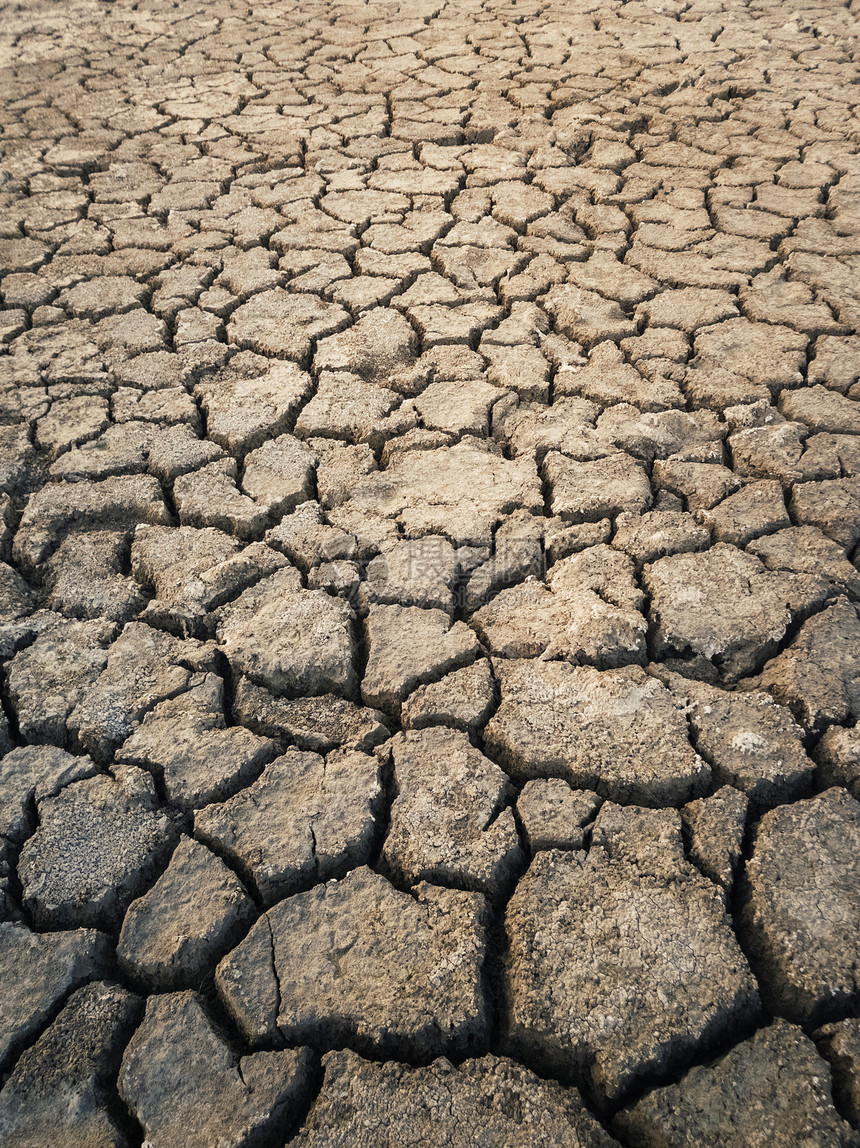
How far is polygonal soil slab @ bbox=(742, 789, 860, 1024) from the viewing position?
103cm

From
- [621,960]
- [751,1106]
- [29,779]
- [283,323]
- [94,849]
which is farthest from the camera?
[283,323]

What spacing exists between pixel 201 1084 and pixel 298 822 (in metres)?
0.38

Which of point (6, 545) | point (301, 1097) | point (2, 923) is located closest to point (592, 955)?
point (301, 1097)

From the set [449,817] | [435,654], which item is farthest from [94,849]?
[435,654]

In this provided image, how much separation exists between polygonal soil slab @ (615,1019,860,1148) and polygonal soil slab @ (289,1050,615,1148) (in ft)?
0.25

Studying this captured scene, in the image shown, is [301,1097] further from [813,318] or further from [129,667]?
[813,318]

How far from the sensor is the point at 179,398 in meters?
2.25

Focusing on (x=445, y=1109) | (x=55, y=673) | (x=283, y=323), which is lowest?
(x=445, y=1109)

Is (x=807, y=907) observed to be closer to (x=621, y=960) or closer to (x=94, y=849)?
(x=621, y=960)

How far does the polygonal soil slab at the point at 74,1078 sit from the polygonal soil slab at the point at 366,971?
0.15 meters

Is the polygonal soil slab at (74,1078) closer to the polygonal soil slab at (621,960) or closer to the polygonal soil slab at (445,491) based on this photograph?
the polygonal soil slab at (621,960)

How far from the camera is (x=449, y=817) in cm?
126

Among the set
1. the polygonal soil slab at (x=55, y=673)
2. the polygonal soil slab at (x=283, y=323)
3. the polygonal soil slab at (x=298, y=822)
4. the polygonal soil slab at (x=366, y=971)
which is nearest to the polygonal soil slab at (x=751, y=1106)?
the polygonal soil slab at (x=366, y=971)

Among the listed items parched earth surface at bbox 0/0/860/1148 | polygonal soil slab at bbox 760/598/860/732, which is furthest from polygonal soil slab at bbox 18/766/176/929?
polygonal soil slab at bbox 760/598/860/732
